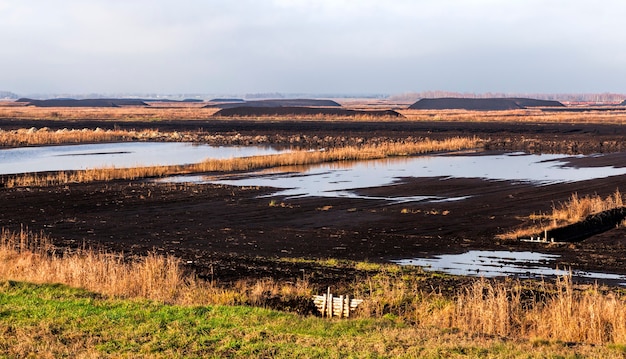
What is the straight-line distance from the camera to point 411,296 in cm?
1739

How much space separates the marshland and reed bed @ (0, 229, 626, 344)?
0.13ft

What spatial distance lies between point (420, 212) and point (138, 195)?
13.4 m

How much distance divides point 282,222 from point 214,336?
1703cm

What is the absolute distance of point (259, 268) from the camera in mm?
21422

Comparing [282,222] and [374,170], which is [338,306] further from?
[374,170]

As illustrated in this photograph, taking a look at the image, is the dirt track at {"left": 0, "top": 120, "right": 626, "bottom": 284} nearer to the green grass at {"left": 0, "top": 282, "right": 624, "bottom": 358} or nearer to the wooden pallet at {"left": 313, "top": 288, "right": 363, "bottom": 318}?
the wooden pallet at {"left": 313, "top": 288, "right": 363, "bottom": 318}

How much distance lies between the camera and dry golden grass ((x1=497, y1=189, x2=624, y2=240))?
27152 mm

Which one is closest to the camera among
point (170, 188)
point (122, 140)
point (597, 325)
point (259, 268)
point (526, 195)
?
point (597, 325)

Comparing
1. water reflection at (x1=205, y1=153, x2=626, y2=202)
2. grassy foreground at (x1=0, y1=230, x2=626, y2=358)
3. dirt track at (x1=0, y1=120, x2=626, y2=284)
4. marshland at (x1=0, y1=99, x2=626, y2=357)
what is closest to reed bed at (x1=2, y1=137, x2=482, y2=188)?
marshland at (x1=0, y1=99, x2=626, y2=357)


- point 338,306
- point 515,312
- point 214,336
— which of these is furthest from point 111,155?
point 214,336

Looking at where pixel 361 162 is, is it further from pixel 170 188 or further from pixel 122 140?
pixel 122 140

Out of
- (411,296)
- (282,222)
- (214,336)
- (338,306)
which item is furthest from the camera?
(282,222)

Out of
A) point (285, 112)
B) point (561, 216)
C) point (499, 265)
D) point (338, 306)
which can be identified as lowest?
point (499, 265)

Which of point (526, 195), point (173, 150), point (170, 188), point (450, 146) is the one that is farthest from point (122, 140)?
point (526, 195)
